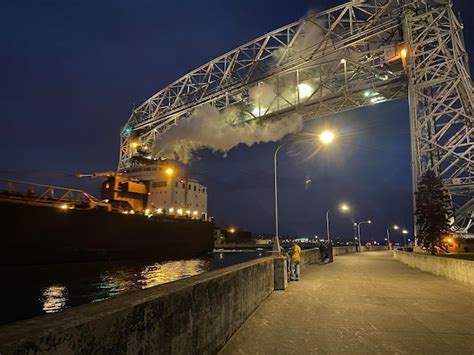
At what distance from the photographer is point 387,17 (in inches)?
1404

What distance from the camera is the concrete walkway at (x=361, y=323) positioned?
5.42m

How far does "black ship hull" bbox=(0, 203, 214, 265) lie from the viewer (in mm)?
24500

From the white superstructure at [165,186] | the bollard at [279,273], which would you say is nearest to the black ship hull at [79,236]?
the white superstructure at [165,186]

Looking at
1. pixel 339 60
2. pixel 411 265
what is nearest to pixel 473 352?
pixel 411 265

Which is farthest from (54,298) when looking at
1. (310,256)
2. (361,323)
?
(310,256)

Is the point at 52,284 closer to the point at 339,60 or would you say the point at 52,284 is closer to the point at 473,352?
the point at 473,352

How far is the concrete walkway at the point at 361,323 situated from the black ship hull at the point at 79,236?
2181 centimetres

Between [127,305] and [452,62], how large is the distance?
36351 mm

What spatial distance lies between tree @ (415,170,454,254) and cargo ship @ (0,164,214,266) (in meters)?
26.2

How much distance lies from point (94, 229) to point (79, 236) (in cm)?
159

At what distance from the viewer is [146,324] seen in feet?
10.7

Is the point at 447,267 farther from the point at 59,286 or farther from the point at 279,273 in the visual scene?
the point at 59,286

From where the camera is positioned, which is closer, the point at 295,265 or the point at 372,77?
the point at 295,265

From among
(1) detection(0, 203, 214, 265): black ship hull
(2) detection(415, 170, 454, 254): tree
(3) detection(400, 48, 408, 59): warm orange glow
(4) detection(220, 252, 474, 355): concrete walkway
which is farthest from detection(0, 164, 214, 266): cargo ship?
(3) detection(400, 48, 408, 59): warm orange glow
